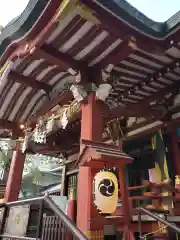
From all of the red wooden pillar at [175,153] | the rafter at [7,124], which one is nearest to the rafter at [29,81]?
the rafter at [7,124]

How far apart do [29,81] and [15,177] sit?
3.61m

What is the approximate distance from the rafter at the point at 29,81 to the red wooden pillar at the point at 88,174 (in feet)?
6.25

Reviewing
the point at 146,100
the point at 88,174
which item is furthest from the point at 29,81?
the point at 146,100

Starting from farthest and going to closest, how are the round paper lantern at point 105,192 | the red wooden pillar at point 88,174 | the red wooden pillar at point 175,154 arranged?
the red wooden pillar at point 175,154 < the red wooden pillar at point 88,174 < the round paper lantern at point 105,192

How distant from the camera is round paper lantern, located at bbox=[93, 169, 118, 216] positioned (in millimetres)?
3571

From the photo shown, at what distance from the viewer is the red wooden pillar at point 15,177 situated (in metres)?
7.44

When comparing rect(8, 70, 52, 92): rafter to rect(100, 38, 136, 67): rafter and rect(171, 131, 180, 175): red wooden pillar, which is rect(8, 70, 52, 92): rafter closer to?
rect(100, 38, 136, 67): rafter

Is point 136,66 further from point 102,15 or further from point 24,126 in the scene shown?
point 24,126

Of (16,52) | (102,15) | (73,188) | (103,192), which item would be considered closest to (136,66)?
(102,15)

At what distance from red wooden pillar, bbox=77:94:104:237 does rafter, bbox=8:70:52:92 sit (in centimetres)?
191

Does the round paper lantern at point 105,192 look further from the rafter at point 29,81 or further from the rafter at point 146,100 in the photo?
the rafter at point 29,81

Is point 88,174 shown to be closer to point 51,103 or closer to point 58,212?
point 58,212

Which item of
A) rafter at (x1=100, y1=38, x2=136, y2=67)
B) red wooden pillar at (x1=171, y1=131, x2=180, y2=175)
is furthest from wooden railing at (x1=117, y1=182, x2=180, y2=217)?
rafter at (x1=100, y1=38, x2=136, y2=67)

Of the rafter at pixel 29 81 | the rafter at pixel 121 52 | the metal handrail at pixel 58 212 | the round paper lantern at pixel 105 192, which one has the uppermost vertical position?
the rafter at pixel 29 81
